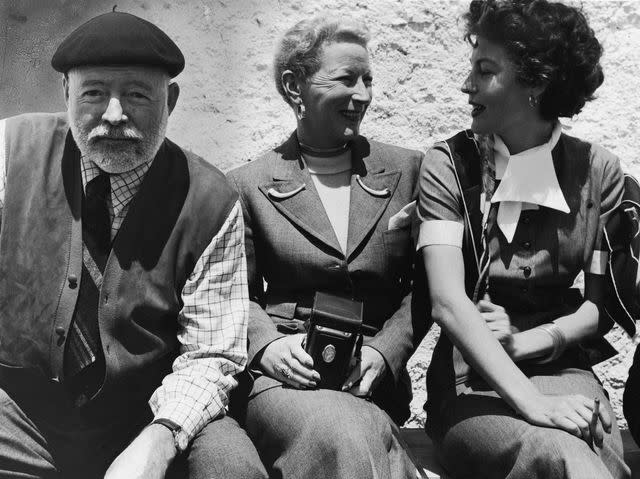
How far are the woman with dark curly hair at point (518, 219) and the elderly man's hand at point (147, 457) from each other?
0.99 metres

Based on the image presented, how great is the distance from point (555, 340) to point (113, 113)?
64.6 inches

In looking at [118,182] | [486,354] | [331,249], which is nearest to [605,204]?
[486,354]

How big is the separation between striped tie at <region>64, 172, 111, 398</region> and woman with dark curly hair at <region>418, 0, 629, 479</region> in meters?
1.10

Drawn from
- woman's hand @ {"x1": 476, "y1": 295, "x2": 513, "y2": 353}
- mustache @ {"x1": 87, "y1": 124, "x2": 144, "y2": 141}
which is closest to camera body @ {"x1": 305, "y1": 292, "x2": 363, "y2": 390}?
woman's hand @ {"x1": 476, "y1": 295, "x2": 513, "y2": 353}

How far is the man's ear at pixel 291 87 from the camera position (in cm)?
401

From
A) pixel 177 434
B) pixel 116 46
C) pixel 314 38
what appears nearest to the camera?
pixel 177 434

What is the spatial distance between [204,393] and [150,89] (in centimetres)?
97

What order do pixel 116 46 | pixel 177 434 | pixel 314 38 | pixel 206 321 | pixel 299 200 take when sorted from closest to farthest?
pixel 177 434, pixel 116 46, pixel 206 321, pixel 299 200, pixel 314 38

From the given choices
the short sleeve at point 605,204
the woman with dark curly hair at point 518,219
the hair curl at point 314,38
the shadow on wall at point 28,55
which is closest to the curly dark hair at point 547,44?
the woman with dark curly hair at point 518,219

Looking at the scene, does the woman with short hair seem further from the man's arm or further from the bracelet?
the bracelet

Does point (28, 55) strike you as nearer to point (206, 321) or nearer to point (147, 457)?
point (206, 321)

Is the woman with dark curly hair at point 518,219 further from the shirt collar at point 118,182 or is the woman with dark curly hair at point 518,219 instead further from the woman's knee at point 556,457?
the shirt collar at point 118,182

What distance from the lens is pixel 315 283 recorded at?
12.3ft

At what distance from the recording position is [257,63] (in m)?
4.65
